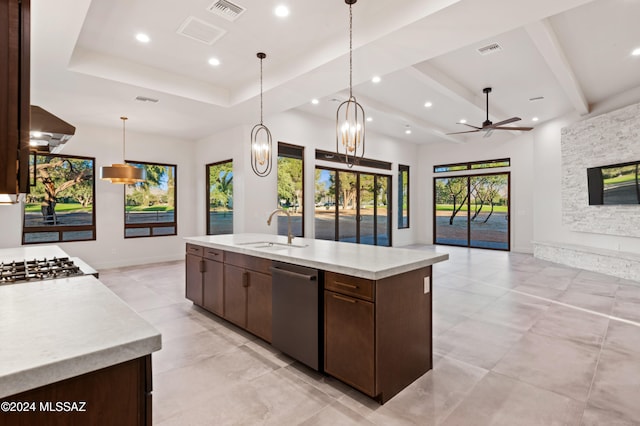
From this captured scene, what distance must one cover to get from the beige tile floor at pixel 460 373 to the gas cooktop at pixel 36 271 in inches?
40.4

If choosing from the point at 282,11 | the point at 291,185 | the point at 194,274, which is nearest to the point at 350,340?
the point at 194,274

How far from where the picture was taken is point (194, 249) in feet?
13.5

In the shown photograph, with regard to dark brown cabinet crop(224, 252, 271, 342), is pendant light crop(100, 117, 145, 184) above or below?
above

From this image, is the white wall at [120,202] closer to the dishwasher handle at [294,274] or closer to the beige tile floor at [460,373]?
the beige tile floor at [460,373]

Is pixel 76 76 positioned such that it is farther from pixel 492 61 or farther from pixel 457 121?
pixel 457 121

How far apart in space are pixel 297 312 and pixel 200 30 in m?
3.20

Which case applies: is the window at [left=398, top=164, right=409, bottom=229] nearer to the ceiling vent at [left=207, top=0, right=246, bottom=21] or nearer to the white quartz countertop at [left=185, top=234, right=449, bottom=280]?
the white quartz countertop at [left=185, top=234, right=449, bottom=280]

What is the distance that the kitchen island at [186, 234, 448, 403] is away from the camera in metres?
2.13

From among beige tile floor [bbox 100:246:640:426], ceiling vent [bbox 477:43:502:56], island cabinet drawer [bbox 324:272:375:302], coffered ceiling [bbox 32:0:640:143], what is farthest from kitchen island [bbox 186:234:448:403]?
ceiling vent [bbox 477:43:502:56]

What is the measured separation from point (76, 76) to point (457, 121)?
24.7 feet

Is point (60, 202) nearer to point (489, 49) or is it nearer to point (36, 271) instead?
point (36, 271)

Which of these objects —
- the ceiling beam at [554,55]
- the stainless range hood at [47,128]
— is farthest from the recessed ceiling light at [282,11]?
the ceiling beam at [554,55]

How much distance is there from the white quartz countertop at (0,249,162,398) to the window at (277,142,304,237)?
5.69 m

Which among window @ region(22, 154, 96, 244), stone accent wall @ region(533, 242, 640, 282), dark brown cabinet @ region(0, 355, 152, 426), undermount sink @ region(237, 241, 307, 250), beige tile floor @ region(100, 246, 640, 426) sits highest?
window @ region(22, 154, 96, 244)
